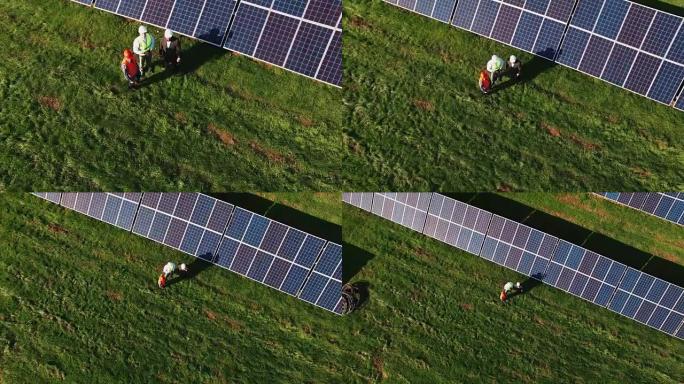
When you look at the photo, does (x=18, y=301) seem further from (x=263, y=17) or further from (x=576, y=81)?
(x=576, y=81)

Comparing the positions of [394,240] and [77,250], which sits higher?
[394,240]

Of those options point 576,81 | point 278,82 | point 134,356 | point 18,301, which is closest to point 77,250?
point 18,301

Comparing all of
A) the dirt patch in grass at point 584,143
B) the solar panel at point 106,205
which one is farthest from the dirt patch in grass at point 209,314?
the dirt patch in grass at point 584,143

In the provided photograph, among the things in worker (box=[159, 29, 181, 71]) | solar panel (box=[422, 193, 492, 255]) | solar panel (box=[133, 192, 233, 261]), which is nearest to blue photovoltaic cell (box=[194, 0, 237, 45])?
worker (box=[159, 29, 181, 71])

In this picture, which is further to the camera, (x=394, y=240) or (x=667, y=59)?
(x=394, y=240)

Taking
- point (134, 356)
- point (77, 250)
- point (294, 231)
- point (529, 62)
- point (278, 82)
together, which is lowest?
point (134, 356)

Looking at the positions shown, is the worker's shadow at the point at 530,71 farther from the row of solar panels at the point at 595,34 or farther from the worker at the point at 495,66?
the worker at the point at 495,66

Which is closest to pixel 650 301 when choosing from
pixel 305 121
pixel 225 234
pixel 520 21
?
pixel 520 21

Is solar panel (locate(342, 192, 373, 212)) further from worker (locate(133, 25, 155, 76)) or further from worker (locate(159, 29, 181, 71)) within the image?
worker (locate(133, 25, 155, 76))
